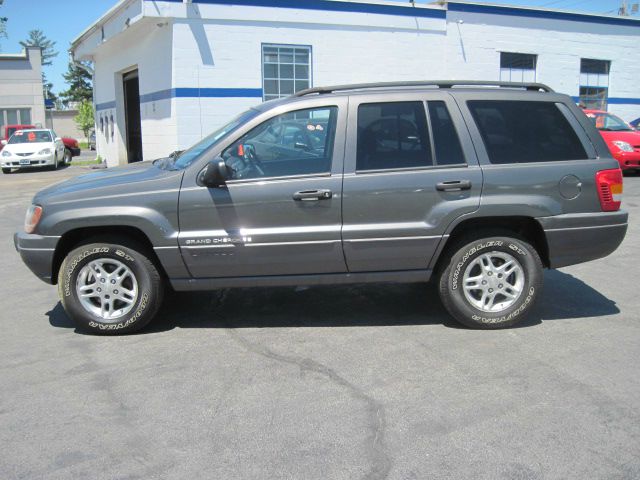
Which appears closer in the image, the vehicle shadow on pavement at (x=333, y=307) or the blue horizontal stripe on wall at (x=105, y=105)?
the vehicle shadow on pavement at (x=333, y=307)

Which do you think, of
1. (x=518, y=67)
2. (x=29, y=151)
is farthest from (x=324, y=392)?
(x=29, y=151)

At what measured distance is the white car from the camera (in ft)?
74.9

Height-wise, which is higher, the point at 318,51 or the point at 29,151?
the point at 318,51

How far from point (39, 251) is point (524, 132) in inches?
156

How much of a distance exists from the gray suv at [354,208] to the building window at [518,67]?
1591 centimetres

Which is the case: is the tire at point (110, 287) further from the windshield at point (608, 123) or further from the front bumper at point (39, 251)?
the windshield at point (608, 123)

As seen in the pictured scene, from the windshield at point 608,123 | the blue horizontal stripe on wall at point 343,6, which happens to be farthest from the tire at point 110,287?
the windshield at point 608,123

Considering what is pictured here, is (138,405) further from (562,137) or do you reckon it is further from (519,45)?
(519,45)

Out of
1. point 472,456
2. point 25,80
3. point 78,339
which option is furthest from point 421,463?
point 25,80

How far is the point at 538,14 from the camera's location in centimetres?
2036


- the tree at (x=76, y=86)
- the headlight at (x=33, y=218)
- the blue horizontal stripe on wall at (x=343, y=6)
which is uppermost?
the tree at (x=76, y=86)

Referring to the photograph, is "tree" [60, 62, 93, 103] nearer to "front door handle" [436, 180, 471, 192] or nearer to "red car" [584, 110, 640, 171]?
"red car" [584, 110, 640, 171]

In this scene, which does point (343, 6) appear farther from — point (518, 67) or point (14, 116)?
point (14, 116)

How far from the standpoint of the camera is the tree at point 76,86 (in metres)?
89.0
